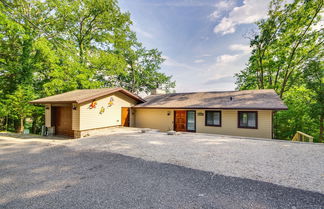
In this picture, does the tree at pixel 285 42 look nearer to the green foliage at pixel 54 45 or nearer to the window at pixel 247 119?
the window at pixel 247 119

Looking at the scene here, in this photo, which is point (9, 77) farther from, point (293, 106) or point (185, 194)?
point (293, 106)

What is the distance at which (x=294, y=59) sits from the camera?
1472 centimetres

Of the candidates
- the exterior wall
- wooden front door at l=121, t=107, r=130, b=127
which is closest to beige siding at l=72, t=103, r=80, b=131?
wooden front door at l=121, t=107, r=130, b=127

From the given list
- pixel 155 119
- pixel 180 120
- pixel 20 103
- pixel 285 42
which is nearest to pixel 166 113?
pixel 155 119

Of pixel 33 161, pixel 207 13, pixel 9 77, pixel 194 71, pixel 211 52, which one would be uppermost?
pixel 207 13

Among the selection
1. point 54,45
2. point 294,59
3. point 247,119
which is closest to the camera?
point 247,119

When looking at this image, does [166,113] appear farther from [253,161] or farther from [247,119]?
[253,161]

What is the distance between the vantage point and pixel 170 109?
1161cm

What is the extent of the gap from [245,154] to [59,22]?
783 inches

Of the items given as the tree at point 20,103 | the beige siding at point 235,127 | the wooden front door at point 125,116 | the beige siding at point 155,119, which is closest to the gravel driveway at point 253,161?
the beige siding at point 235,127

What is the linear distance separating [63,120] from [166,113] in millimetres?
7835

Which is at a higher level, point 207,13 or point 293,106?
point 207,13

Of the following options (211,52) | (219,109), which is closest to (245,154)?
(219,109)

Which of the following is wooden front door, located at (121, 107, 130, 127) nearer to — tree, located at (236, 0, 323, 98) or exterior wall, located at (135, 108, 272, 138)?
exterior wall, located at (135, 108, 272, 138)
